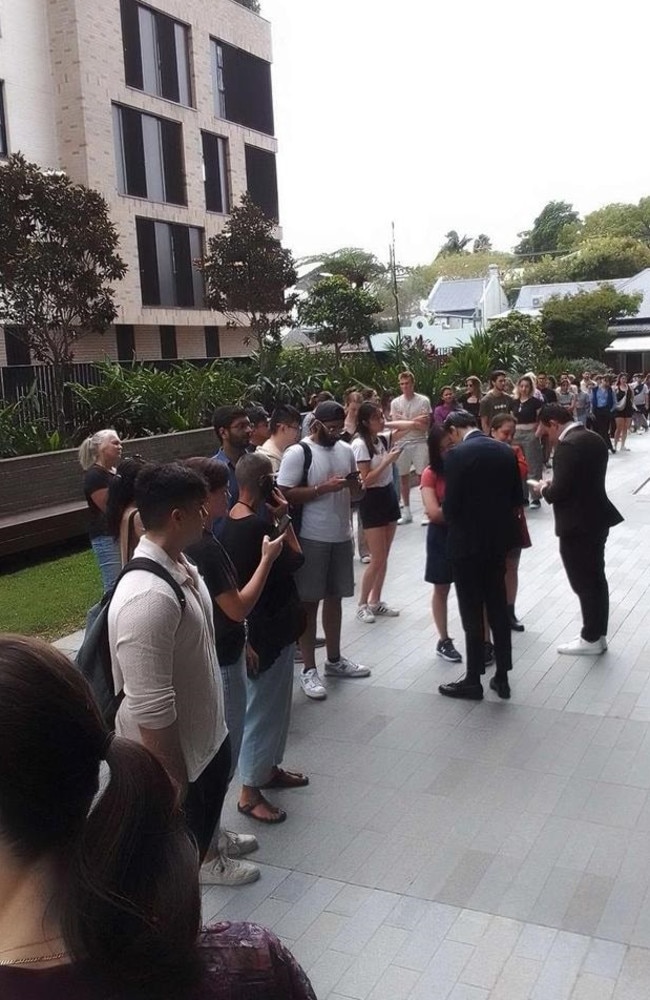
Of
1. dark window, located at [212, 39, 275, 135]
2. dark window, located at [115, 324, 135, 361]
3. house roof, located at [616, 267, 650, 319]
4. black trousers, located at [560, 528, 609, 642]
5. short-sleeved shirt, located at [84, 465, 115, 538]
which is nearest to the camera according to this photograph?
short-sleeved shirt, located at [84, 465, 115, 538]

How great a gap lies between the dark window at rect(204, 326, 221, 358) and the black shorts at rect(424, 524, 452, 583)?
2558 centimetres

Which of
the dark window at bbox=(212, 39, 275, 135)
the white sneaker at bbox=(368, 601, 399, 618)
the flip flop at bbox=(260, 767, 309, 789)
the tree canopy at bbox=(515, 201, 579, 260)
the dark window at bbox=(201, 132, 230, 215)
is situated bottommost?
the white sneaker at bbox=(368, 601, 399, 618)

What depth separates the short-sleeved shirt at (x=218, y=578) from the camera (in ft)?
11.6

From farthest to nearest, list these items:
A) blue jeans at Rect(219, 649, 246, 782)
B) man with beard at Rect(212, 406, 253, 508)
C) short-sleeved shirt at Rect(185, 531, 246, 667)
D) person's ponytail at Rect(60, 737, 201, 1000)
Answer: man with beard at Rect(212, 406, 253, 508) < blue jeans at Rect(219, 649, 246, 782) < short-sleeved shirt at Rect(185, 531, 246, 667) < person's ponytail at Rect(60, 737, 201, 1000)

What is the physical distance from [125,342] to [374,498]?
21.4 metres

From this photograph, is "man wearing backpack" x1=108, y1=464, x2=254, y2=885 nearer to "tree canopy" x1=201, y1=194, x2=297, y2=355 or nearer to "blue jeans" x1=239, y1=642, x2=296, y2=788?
"blue jeans" x1=239, y1=642, x2=296, y2=788

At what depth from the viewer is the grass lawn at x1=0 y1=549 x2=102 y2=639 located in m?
7.61

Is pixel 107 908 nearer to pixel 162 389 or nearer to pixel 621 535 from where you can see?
pixel 621 535

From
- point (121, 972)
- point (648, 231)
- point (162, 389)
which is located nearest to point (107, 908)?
point (121, 972)

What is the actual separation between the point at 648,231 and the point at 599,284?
36.5 metres

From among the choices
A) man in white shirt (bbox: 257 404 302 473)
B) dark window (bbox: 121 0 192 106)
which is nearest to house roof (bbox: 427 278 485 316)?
dark window (bbox: 121 0 192 106)

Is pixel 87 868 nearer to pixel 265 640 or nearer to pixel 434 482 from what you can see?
pixel 265 640

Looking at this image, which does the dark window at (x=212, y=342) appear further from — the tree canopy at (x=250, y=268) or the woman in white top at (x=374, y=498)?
the woman in white top at (x=374, y=498)

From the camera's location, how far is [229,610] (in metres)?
3.53
